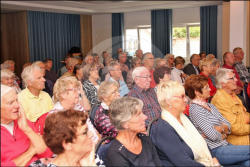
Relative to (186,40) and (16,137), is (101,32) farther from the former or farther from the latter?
(16,137)

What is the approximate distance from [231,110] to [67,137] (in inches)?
77.3

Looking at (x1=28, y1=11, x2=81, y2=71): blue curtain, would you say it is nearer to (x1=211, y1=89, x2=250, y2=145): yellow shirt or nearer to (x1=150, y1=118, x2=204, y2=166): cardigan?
(x1=211, y1=89, x2=250, y2=145): yellow shirt

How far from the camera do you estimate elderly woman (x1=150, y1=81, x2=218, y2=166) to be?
7.00 feet

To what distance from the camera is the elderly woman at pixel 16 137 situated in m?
1.77

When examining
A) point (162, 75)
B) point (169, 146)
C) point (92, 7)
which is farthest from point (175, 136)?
point (92, 7)

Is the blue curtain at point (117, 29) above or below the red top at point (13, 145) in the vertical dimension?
above

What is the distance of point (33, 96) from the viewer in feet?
9.96

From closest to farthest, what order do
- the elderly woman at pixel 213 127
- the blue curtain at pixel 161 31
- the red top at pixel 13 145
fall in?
the red top at pixel 13 145
the elderly woman at pixel 213 127
the blue curtain at pixel 161 31

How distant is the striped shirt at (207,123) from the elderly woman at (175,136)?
244mm

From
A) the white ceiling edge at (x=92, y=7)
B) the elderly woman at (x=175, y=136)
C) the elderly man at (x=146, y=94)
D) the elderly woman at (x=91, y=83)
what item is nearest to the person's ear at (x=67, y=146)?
the elderly woman at (x=175, y=136)

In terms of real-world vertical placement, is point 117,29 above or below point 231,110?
above

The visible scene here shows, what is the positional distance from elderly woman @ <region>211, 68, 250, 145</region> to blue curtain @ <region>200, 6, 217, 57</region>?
22.3 feet

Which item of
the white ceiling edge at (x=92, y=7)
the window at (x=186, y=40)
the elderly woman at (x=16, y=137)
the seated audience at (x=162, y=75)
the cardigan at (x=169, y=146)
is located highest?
the white ceiling edge at (x=92, y=7)

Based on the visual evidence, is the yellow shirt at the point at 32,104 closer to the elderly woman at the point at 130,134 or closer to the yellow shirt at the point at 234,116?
the elderly woman at the point at 130,134
